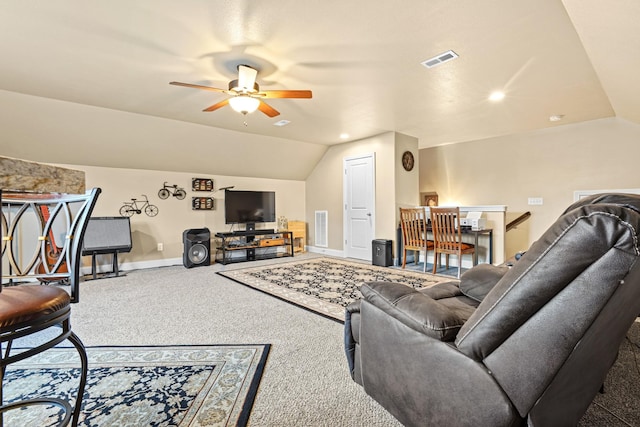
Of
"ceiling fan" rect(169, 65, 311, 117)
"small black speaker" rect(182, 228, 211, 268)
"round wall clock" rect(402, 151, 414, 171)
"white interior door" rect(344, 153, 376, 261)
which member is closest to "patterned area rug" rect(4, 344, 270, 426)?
"ceiling fan" rect(169, 65, 311, 117)

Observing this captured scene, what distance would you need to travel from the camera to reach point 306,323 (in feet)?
8.53

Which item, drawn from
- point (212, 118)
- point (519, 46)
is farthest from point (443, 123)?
point (212, 118)

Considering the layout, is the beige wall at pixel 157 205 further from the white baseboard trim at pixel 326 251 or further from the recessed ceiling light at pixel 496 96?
the recessed ceiling light at pixel 496 96

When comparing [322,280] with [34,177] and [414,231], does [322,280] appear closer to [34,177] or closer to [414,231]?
[414,231]

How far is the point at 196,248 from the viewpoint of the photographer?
536 cm

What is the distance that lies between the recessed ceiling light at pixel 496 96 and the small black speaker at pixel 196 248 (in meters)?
4.93

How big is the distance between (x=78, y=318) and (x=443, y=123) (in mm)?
5495

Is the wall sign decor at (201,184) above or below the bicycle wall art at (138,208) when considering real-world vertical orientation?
above

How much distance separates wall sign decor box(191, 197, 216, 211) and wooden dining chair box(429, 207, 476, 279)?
4232mm

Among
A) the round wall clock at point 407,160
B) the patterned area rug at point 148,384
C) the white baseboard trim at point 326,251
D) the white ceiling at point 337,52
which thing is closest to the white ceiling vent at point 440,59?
the white ceiling at point 337,52

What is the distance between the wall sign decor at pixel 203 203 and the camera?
5.88m

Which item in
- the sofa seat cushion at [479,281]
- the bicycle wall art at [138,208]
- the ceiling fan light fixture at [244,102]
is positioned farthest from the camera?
the bicycle wall art at [138,208]

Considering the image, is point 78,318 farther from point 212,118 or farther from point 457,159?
point 457,159

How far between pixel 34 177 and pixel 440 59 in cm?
311
